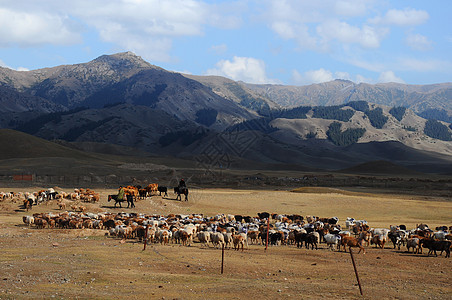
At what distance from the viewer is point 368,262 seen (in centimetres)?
2067

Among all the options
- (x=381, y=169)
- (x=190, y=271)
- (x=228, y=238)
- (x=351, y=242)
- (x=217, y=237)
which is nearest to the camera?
(x=190, y=271)

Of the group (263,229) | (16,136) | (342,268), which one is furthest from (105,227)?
(16,136)

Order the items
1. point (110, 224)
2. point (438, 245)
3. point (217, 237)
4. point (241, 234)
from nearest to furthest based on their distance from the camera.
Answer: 1. point (438, 245)
2. point (217, 237)
3. point (241, 234)
4. point (110, 224)

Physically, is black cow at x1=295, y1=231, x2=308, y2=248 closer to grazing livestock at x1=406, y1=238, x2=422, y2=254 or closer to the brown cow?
the brown cow

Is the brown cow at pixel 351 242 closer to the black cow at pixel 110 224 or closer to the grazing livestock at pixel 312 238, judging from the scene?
the grazing livestock at pixel 312 238

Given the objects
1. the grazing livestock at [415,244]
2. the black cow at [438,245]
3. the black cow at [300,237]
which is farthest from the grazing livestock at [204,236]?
the black cow at [438,245]

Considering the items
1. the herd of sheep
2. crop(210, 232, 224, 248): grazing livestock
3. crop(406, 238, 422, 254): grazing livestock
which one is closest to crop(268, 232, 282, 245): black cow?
the herd of sheep

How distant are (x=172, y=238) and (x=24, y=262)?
8.93 metres

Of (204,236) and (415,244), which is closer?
(415,244)

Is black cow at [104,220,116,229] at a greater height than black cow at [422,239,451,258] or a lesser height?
lesser

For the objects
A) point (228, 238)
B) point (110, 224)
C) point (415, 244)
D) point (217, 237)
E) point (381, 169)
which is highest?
point (381, 169)

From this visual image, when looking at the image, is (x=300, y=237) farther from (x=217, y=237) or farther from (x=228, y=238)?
(x=217, y=237)

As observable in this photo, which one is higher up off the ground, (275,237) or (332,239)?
(332,239)

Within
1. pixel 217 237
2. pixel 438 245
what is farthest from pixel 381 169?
pixel 217 237
